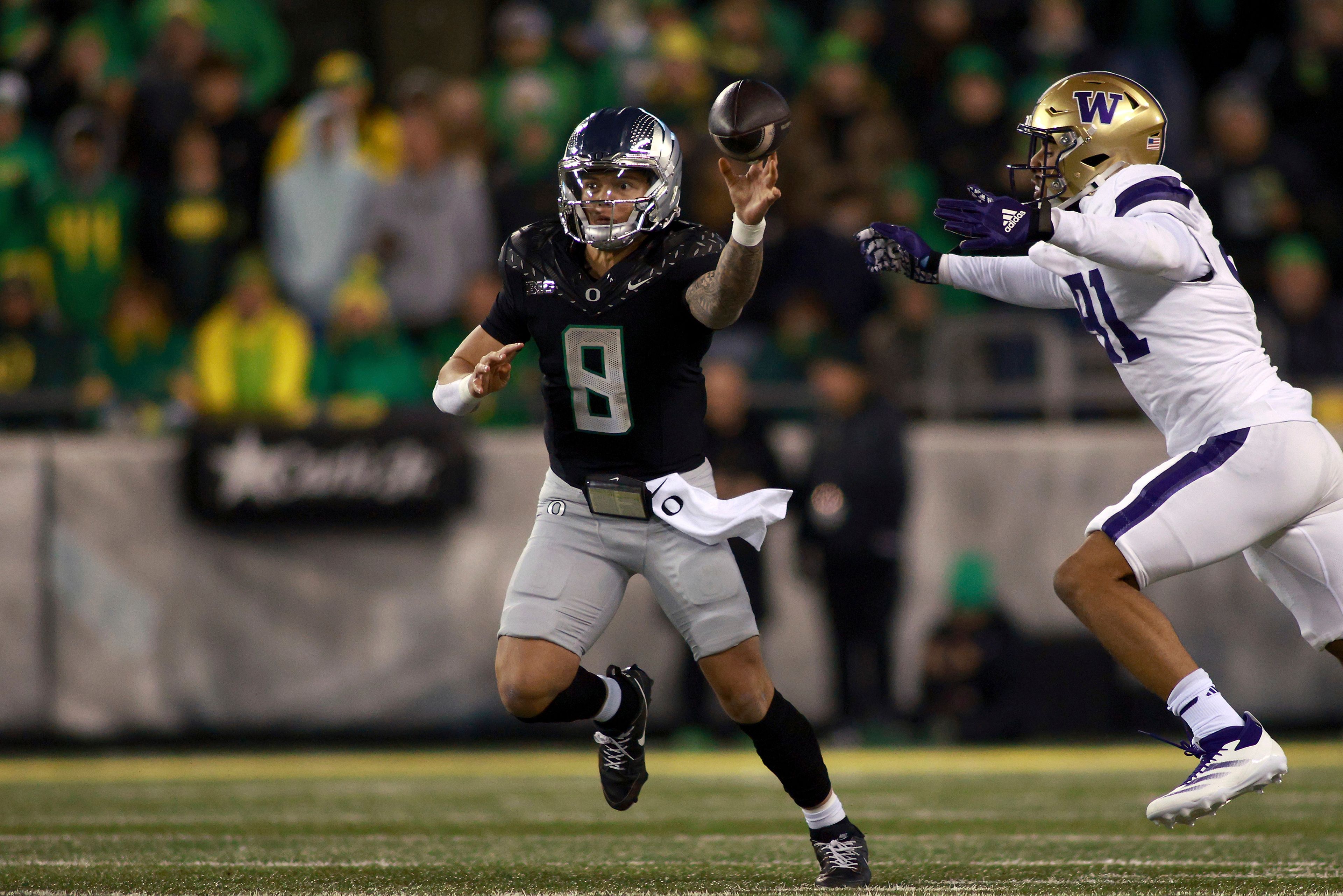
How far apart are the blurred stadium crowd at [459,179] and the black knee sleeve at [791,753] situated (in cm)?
445

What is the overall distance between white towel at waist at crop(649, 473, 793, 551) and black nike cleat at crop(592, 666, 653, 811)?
22.4 inches

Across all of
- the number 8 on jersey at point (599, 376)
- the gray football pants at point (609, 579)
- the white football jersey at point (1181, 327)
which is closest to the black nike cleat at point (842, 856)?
the gray football pants at point (609, 579)

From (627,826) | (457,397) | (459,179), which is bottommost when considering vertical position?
(627,826)

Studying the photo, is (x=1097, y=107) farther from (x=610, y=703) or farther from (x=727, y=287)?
(x=610, y=703)

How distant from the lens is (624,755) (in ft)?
15.6

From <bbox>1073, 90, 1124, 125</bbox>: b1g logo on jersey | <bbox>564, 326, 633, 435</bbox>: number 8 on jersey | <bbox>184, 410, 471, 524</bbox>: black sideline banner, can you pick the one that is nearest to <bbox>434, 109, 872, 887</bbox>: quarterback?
<bbox>564, 326, 633, 435</bbox>: number 8 on jersey

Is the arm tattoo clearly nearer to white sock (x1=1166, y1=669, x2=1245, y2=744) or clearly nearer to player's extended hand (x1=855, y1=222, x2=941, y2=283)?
player's extended hand (x1=855, y1=222, x2=941, y2=283)

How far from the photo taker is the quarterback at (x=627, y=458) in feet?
14.3

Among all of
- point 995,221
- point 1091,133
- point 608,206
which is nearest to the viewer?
point 995,221

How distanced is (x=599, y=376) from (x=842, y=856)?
127cm

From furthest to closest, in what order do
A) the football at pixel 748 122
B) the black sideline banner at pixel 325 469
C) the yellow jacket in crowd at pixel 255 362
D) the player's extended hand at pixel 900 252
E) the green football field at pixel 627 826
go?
the yellow jacket in crowd at pixel 255 362 < the black sideline banner at pixel 325 469 < the player's extended hand at pixel 900 252 < the green football field at pixel 627 826 < the football at pixel 748 122

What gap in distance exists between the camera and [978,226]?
13.8 feet

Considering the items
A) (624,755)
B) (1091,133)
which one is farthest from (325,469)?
(1091,133)

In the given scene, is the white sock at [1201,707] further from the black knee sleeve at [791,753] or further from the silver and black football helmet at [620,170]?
the silver and black football helmet at [620,170]
